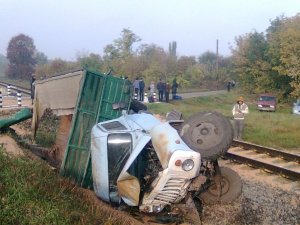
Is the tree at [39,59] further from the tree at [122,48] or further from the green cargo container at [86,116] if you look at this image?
the green cargo container at [86,116]

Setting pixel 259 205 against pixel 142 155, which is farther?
pixel 259 205

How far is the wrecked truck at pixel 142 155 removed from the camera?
19.1 ft

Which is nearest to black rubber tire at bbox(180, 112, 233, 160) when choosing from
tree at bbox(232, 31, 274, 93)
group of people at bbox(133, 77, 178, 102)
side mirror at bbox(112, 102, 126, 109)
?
side mirror at bbox(112, 102, 126, 109)

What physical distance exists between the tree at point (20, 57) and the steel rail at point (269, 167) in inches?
2006

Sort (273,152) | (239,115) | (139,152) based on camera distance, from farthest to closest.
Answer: (239,115) < (273,152) < (139,152)

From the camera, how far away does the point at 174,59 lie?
62.2 m

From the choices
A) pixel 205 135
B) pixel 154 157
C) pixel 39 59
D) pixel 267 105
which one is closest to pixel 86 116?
pixel 154 157

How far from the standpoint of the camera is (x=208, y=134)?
21.6 feet

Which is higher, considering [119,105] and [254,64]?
[254,64]

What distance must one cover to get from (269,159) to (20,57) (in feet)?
173

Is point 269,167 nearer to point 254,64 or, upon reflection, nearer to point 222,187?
point 222,187

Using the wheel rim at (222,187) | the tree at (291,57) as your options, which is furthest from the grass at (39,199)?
the tree at (291,57)

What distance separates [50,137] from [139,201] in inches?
239

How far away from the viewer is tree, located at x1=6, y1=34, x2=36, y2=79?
193 feet
